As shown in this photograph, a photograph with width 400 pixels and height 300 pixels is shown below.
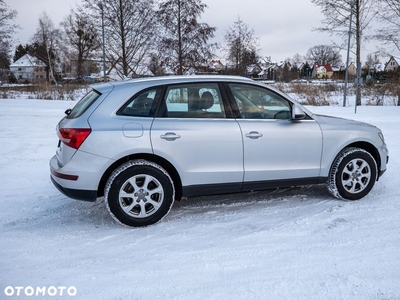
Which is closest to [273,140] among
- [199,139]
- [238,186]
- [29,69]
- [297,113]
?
[297,113]

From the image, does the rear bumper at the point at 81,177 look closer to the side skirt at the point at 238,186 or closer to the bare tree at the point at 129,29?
the side skirt at the point at 238,186

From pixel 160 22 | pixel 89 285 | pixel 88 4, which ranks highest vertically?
pixel 88 4

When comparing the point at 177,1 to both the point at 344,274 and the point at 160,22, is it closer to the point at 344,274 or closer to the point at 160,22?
the point at 160,22

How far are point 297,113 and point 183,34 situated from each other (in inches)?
503

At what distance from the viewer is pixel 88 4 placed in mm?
17906

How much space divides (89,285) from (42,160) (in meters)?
4.97

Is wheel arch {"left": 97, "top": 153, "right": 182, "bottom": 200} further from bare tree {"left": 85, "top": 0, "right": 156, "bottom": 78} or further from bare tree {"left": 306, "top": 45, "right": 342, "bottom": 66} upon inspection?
bare tree {"left": 306, "top": 45, "right": 342, "bottom": 66}

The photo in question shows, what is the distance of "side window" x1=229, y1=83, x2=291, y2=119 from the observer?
444cm

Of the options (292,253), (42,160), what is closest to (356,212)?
(292,253)

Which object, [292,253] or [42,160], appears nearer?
[292,253]

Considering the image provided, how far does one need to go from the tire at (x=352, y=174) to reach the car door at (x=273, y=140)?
0.31 m

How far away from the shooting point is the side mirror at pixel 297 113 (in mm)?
4445

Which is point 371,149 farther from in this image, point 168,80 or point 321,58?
point 321,58

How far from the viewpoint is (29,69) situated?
75375 millimetres
